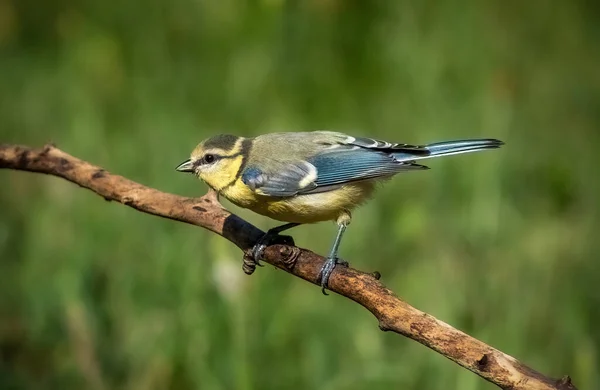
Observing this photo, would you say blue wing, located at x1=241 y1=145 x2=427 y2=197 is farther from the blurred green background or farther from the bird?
the blurred green background

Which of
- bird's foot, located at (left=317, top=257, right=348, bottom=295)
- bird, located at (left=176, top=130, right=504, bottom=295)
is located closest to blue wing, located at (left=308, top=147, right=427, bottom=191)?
bird, located at (left=176, top=130, right=504, bottom=295)

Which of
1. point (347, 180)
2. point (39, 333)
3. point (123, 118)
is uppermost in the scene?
point (123, 118)

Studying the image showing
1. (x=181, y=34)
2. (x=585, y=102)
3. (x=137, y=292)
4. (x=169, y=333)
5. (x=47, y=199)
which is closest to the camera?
(x=169, y=333)

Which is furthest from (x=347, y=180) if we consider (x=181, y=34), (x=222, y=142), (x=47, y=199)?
(x=181, y=34)

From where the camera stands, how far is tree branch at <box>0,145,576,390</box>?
141 cm

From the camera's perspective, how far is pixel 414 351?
2.63 meters

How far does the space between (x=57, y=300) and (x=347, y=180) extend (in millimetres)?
1097

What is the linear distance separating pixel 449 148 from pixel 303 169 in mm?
385

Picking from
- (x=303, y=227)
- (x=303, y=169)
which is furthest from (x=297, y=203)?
(x=303, y=227)

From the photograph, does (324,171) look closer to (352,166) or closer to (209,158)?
(352,166)

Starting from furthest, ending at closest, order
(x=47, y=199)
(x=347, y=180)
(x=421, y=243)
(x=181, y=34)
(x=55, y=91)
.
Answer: (x=181, y=34), (x=55, y=91), (x=47, y=199), (x=421, y=243), (x=347, y=180)

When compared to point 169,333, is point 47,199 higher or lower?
higher

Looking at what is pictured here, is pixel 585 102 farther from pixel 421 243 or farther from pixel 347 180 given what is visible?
pixel 347 180

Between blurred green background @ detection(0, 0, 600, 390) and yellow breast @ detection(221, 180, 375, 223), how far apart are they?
0.24 meters
